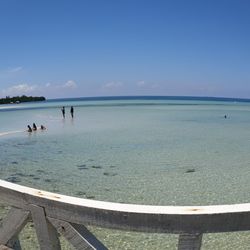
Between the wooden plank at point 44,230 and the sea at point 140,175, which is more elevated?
the wooden plank at point 44,230

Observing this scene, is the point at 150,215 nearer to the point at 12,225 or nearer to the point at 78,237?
the point at 78,237

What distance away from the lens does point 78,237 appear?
2.33 m

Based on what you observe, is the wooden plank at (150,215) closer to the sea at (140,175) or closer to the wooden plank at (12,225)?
the wooden plank at (12,225)

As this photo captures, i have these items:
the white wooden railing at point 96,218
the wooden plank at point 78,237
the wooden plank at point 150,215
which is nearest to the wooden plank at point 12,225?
the white wooden railing at point 96,218

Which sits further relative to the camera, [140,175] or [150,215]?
[140,175]

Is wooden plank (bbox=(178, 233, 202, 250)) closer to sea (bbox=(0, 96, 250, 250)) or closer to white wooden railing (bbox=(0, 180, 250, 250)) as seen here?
white wooden railing (bbox=(0, 180, 250, 250))

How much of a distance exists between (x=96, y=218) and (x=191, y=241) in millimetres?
559

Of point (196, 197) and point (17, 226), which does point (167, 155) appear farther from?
point (17, 226)

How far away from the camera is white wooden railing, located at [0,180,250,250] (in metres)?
1.95

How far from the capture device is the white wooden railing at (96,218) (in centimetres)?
Answer: 195

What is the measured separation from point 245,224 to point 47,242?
4.20ft

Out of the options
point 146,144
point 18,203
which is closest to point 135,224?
point 18,203

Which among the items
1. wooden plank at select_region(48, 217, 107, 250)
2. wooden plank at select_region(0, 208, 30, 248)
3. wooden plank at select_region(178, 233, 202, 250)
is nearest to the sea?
wooden plank at select_region(0, 208, 30, 248)

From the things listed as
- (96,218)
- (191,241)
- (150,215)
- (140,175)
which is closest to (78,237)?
(96,218)
